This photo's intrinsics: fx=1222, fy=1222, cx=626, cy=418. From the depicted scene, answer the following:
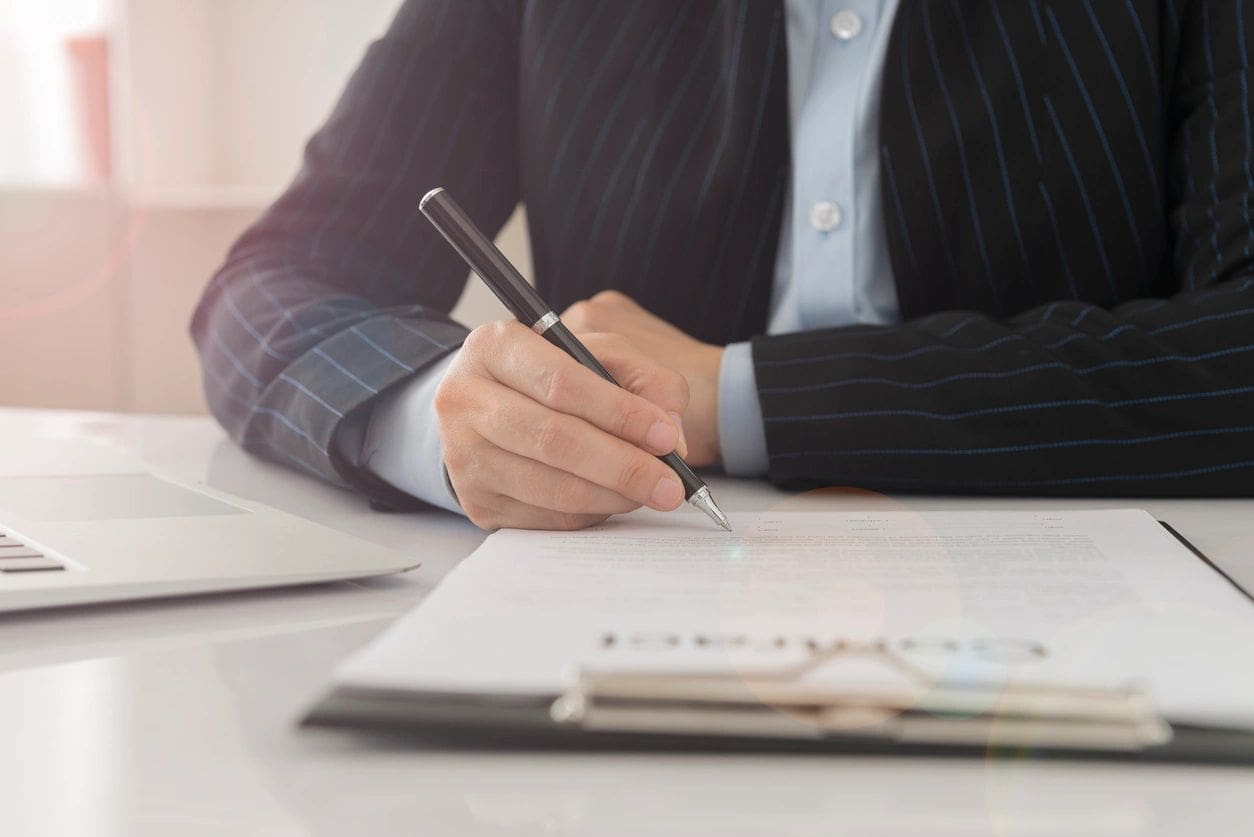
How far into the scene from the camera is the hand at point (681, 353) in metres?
Answer: 0.84

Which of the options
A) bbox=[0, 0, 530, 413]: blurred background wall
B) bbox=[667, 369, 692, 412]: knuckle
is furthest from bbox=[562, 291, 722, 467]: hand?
bbox=[0, 0, 530, 413]: blurred background wall

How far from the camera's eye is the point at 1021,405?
79 cm

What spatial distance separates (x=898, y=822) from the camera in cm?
31

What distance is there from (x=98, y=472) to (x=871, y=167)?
70 cm

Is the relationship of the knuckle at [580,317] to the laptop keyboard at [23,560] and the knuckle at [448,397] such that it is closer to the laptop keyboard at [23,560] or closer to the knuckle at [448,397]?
the knuckle at [448,397]

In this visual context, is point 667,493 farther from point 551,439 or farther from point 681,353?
point 681,353

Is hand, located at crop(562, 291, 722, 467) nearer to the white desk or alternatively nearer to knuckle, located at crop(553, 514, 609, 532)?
knuckle, located at crop(553, 514, 609, 532)

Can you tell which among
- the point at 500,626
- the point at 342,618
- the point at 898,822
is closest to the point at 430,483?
the point at 342,618

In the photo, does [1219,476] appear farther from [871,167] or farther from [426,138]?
[426,138]

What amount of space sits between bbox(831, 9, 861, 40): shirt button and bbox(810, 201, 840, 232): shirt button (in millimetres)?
151

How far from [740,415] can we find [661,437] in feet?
0.75

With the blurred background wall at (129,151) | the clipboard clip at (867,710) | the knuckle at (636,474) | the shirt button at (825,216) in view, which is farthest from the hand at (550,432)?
the blurred background wall at (129,151)

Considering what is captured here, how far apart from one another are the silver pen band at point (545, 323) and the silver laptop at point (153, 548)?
0.15 meters

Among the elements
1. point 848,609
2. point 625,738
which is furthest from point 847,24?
point 625,738
